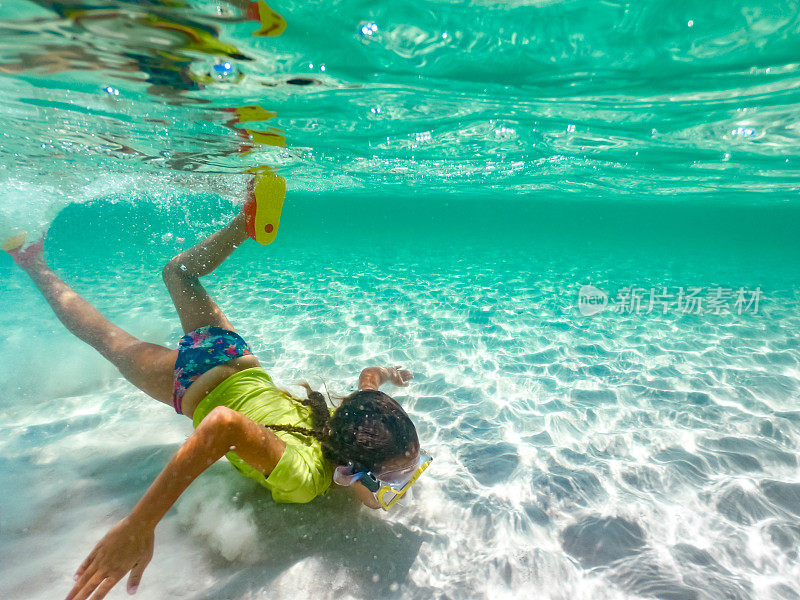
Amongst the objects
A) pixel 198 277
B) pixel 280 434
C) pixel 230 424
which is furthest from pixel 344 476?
pixel 198 277

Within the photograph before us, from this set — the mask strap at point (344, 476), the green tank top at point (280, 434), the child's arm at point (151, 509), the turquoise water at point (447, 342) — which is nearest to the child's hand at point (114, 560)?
the child's arm at point (151, 509)

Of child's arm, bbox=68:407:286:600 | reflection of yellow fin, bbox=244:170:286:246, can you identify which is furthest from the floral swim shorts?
child's arm, bbox=68:407:286:600

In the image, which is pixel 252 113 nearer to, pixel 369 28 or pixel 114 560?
pixel 369 28

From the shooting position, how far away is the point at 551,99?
9.23m

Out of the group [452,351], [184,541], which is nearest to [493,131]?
[452,351]

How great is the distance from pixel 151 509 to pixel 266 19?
6481 millimetres

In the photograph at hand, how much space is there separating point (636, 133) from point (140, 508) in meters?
14.9

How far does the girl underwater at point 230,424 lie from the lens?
1.97 m

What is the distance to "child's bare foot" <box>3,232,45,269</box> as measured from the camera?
6.21m

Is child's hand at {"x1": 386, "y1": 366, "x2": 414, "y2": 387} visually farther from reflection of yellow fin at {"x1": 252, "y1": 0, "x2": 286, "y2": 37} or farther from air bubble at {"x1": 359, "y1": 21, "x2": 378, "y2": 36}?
air bubble at {"x1": 359, "y1": 21, "x2": 378, "y2": 36}

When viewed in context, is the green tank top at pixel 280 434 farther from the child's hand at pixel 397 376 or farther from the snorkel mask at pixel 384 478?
the child's hand at pixel 397 376

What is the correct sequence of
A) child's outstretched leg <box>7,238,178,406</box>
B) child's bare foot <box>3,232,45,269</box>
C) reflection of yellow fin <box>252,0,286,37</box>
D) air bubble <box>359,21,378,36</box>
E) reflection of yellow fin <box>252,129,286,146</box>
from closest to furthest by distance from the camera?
child's outstretched leg <box>7,238,178,406</box> → reflection of yellow fin <box>252,0,286,37</box> → air bubble <box>359,21,378,36</box> → child's bare foot <box>3,232,45,269</box> → reflection of yellow fin <box>252,129,286,146</box>

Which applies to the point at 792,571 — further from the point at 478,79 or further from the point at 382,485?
the point at 478,79

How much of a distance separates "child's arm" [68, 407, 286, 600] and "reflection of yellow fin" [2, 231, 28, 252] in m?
7.18
